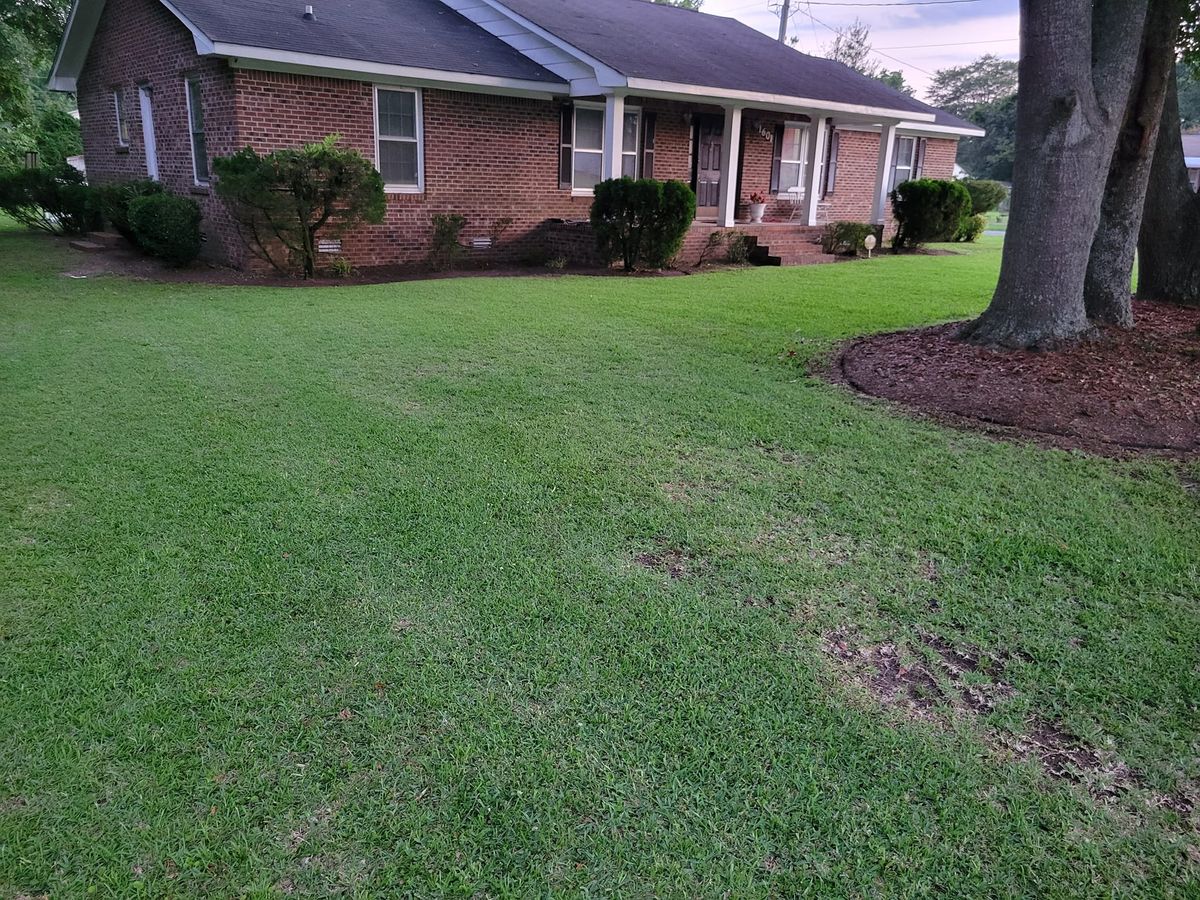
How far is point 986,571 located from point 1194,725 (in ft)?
3.31

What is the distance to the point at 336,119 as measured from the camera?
39.3 ft

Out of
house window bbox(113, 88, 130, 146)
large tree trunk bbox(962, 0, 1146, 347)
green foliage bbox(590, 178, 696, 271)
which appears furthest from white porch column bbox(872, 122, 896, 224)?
house window bbox(113, 88, 130, 146)

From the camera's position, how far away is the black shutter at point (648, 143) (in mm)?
16047

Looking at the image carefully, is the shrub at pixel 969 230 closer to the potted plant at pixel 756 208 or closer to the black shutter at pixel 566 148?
the potted plant at pixel 756 208

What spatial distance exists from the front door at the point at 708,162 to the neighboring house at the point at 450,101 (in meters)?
0.04

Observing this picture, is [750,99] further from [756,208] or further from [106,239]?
[106,239]

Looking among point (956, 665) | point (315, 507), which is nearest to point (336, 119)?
point (315, 507)

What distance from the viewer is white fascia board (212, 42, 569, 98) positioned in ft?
34.9

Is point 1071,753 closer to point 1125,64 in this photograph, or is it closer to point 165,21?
point 1125,64

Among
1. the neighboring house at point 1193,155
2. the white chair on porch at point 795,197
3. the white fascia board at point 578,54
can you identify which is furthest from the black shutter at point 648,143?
the neighboring house at point 1193,155

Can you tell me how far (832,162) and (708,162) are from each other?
14.5ft

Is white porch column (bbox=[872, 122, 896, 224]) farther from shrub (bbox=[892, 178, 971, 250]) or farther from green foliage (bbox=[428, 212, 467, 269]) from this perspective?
green foliage (bbox=[428, 212, 467, 269])

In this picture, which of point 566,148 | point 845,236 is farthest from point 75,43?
point 845,236

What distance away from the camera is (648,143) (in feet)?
53.2
